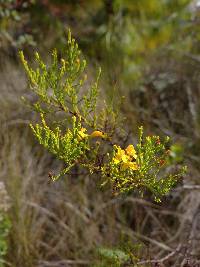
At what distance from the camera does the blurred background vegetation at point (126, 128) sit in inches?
104

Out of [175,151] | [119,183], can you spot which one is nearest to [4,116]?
[175,151]

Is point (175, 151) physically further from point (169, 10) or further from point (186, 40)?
point (169, 10)

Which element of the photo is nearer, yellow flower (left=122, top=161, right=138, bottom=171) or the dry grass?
yellow flower (left=122, top=161, right=138, bottom=171)

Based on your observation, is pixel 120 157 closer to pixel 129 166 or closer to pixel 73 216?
pixel 129 166

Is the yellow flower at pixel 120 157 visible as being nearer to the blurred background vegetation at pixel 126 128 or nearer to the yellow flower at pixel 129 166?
the yellow flower at pixel 129 166

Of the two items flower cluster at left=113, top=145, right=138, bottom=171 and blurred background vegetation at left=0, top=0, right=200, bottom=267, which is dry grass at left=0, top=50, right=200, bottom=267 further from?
flower cluster at left=113, top=145, right=138, bottom=171

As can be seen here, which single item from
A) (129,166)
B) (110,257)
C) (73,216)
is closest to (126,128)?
(73,216)

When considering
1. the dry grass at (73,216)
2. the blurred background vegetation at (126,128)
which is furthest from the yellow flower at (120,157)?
the dry grass at (73,216)

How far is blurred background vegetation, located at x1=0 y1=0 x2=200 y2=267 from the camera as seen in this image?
2.64 metres

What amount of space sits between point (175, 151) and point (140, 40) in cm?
277

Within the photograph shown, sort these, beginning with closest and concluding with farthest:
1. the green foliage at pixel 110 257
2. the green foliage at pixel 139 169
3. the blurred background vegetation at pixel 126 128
→ the green foliage at pixel 139 169, the green foliage at pixel 110 257, the blurred background vegetation at pixel 126 128

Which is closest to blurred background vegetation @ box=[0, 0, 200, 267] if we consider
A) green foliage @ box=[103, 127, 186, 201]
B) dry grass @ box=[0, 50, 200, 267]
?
dry grass @ box=[0, 50, 200, 267]

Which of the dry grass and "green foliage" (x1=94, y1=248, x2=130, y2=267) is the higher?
the dry grass

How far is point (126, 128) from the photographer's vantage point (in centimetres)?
309
